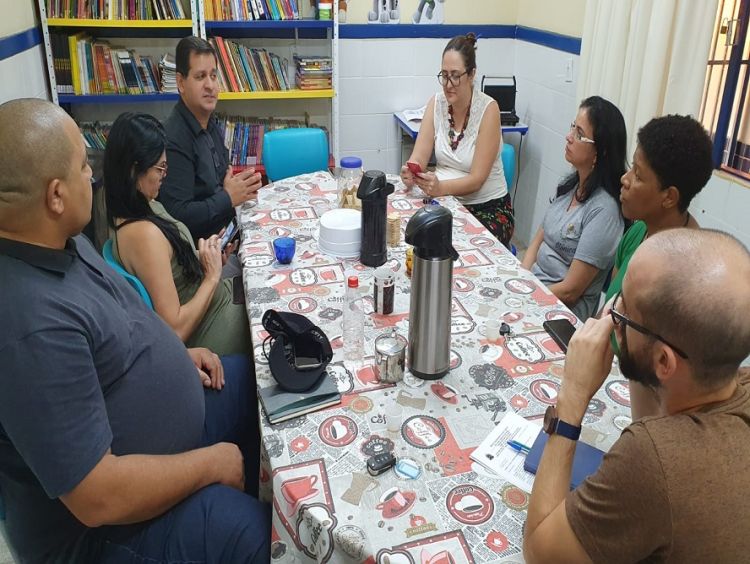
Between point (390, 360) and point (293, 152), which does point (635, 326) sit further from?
point (293, 152)

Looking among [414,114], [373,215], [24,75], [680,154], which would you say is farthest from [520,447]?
[414,114]

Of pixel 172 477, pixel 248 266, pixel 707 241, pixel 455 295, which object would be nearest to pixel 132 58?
pixel 248 266

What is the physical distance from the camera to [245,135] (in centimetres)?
392

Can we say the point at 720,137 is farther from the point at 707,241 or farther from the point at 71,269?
the point at 71,269

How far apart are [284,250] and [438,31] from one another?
2675 millimetres

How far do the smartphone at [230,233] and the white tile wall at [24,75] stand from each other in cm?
114

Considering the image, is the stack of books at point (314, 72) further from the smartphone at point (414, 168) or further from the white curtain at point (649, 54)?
the white curtain at point (649, 54)

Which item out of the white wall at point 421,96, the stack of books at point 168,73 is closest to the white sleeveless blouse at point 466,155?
the white wall at point 421,96

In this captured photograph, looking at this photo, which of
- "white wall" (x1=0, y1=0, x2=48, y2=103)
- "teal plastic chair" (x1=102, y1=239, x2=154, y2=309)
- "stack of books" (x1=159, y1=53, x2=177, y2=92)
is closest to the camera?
"teal plastic chair" (x1=102, y1=239, x2=154, y2=309)

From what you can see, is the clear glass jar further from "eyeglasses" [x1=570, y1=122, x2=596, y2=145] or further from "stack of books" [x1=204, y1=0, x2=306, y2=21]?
"stack of books" [x1=204, y1=0, x2=306, y2=21]

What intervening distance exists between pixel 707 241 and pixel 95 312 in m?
1.12

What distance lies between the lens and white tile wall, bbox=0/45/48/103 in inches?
109

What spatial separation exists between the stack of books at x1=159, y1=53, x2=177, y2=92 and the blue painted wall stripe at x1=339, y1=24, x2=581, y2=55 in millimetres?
1102

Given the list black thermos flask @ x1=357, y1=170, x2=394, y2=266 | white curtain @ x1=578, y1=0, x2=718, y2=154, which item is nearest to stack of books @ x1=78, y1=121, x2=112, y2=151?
black thermos flask @ x1=357, y1=170, x2=394, y2=266
